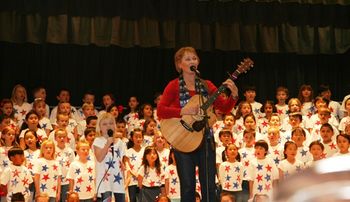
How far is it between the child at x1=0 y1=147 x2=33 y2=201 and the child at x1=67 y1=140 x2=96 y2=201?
0.49m

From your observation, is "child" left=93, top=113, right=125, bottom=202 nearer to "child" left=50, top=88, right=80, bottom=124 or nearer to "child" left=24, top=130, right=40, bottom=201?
"child" left=24, top=130, right=40, bottom=201

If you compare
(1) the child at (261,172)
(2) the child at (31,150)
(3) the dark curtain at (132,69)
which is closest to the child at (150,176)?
(1) the child at (261,172)

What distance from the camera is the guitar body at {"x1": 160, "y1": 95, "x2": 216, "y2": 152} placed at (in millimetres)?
4102

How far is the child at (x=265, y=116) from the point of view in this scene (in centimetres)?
935

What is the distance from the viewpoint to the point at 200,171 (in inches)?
162

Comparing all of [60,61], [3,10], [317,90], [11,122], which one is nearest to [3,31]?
[3,10]

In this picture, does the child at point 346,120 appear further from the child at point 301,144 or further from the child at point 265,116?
the child at point 265,116

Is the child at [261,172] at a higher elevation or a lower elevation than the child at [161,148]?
lower

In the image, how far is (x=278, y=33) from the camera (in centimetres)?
1192

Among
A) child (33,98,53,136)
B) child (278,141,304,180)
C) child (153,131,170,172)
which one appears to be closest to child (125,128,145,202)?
child (153,131,170,172)

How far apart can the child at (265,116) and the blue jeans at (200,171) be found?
520cm

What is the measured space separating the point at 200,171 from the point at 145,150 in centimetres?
401

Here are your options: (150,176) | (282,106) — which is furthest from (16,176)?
(282,106)

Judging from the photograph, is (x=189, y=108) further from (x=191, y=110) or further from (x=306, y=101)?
(x=306, y=101)
